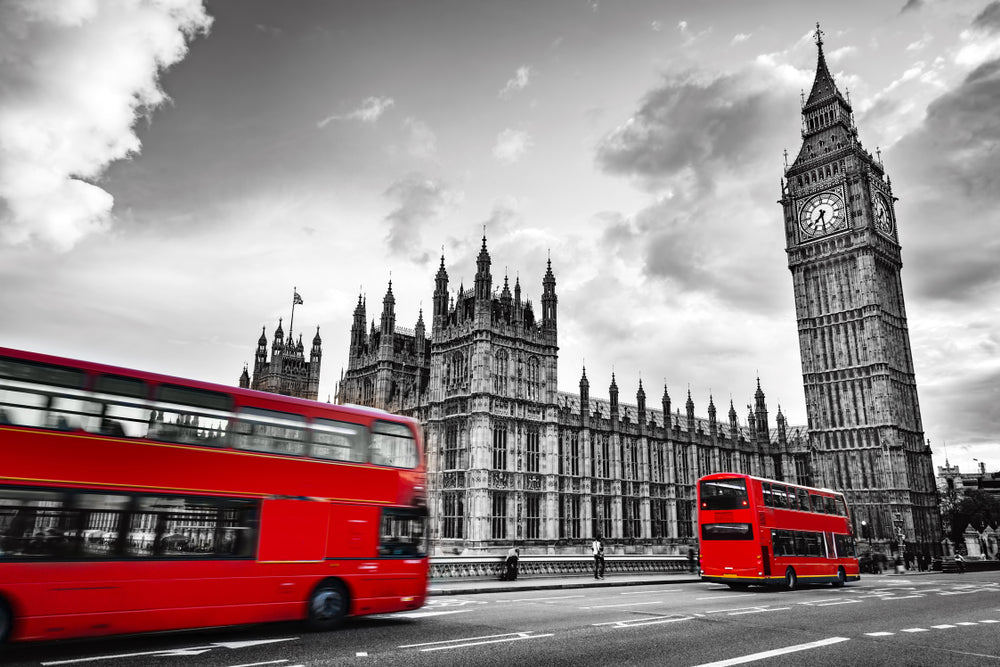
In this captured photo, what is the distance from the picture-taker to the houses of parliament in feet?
140

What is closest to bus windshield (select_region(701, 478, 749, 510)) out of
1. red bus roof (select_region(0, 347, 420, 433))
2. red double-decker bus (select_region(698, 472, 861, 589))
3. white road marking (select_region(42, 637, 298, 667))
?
red double-decker bus (select_region(698, 472, 861, 589))

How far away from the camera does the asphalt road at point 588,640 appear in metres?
9.77

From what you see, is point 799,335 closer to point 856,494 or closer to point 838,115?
point 856,494

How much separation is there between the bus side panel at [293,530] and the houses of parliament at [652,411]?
28.3m

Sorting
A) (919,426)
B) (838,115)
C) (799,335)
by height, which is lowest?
(919,426)

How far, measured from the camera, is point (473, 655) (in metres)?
9.95

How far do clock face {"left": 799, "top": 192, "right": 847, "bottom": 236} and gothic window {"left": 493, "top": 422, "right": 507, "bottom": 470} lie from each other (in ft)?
155

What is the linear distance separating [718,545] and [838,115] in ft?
214

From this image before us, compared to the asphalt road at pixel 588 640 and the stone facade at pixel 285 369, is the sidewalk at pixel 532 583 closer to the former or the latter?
the asphalt road at pixel 588 640

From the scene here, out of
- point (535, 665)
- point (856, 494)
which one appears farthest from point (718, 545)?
point (856, 494)

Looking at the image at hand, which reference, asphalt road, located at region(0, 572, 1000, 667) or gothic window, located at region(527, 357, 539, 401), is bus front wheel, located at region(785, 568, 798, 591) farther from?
gothic window, located at region(527, 357, 539, 401)

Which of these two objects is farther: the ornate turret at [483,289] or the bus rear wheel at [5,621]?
the ornate turret at [483,289]

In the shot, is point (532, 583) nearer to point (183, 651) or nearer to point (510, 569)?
point (510, 569)

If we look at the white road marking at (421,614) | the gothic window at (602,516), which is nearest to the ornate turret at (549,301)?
the gothic window at (602,516)
